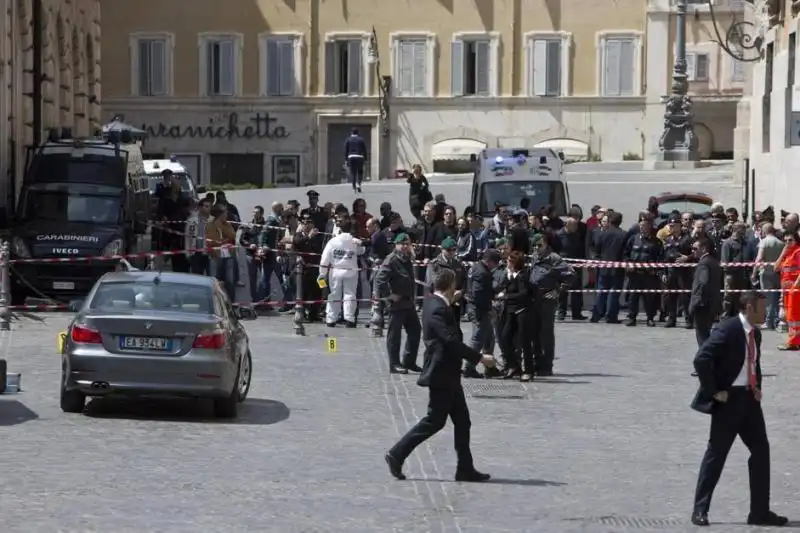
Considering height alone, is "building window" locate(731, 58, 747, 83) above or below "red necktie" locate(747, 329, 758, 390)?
above

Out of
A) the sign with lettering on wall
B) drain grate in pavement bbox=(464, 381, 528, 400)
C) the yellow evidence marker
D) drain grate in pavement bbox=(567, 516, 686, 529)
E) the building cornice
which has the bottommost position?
drain grate in pavement bbox=(464, 381, 528, 400)

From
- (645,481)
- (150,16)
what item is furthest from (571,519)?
(150,16)

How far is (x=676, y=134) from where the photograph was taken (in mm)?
55250

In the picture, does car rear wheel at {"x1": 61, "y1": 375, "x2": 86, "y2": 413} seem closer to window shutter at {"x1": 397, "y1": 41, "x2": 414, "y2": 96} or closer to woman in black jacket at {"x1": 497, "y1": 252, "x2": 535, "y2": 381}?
woman in black jacket at {"x1": 497, "y1": 252, "x2": 535, "y2": 381}

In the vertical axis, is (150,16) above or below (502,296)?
above

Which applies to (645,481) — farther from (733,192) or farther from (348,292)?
(733,192)

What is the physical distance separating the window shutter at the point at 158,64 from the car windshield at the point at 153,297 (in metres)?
45.8

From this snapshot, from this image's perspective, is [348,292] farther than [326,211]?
No

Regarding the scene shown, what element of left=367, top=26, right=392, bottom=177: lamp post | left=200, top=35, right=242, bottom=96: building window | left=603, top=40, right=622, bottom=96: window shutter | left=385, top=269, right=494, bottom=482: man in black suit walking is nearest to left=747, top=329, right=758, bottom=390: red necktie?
left=385, top=269, right=494, bottom=482: man in black suit walking

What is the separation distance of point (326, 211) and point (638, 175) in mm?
20249

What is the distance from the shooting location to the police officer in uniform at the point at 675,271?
29.7 meters

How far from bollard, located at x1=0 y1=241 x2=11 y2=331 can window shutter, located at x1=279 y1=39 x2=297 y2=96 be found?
3644 cm

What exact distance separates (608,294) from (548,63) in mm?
32428

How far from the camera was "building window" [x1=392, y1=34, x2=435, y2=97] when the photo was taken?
62.6 meters
